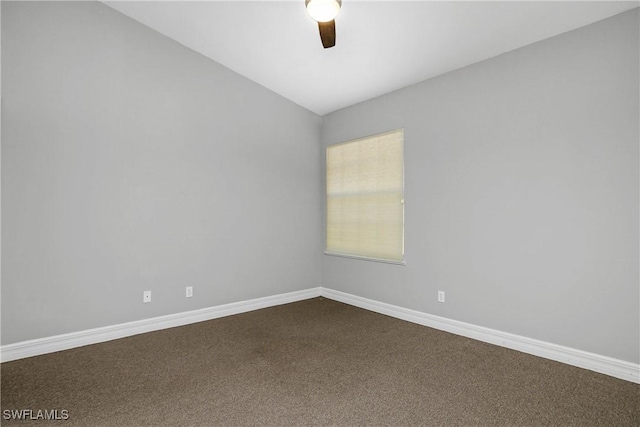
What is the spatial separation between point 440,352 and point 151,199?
306cm

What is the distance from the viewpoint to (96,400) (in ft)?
6.45

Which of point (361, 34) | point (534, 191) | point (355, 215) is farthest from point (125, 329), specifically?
point (534, 191)

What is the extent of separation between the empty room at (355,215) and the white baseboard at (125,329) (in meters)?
0.02

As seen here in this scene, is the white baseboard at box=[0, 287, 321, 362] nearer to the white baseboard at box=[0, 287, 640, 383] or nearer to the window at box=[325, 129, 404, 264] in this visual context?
the white baseboard at box=[0, 287, 640, 383]

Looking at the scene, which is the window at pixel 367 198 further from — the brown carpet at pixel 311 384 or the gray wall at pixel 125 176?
the brown carpet at pixel 311 384

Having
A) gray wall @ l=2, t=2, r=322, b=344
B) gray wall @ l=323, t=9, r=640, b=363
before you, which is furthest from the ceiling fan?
gray wall @ l=2, t=2, r=322, b=344

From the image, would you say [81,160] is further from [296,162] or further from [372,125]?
[372,125]

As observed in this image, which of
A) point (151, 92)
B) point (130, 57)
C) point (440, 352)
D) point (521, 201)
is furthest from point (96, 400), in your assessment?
point (521, 201)

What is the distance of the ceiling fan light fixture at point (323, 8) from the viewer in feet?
6.50

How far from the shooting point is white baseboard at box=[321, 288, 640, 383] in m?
2.27

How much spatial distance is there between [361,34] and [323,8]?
100 cm

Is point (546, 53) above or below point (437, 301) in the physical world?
above

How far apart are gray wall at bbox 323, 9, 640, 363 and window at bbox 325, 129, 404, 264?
0.17 metres

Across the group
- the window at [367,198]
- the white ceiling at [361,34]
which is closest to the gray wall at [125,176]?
the white ceiling at [361,34]
